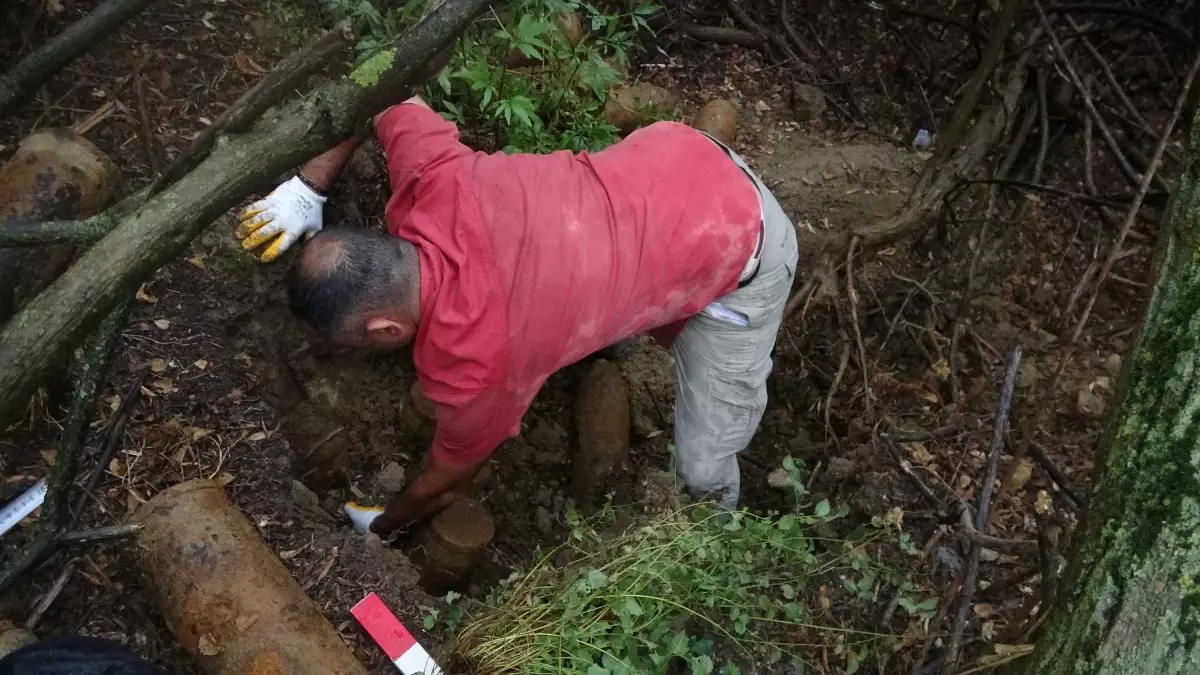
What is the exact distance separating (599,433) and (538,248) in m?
1.14

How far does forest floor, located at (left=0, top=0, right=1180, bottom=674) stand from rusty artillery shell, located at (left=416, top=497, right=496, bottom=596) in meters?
0.13

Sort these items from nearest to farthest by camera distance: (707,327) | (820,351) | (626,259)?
1. (626,259)
2. (707,327)
3. (820,351)

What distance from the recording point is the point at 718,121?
12.9 ft

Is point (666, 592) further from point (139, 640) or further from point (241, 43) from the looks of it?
point (241, 43)

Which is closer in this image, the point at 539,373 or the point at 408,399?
the point at 539,373

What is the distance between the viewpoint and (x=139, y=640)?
2.04 m

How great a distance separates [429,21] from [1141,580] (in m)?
1.79

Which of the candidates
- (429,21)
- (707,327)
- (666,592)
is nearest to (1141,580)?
(666,592)

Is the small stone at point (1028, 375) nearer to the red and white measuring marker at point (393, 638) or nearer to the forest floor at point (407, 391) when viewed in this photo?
the forest floor at point (407, 391)

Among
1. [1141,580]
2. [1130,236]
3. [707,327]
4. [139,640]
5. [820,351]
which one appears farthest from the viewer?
[1130,236]

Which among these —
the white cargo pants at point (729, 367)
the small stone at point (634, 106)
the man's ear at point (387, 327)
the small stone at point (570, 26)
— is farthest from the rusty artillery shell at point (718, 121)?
the man's ear at point (387, 327)

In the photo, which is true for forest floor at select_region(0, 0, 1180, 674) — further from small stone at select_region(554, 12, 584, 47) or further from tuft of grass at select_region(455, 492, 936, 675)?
small stone at select_region(554, 12, 584, 47)

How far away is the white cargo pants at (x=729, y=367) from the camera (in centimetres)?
261

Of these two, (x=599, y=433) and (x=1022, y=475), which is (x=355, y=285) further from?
(x=1022, y=475)
